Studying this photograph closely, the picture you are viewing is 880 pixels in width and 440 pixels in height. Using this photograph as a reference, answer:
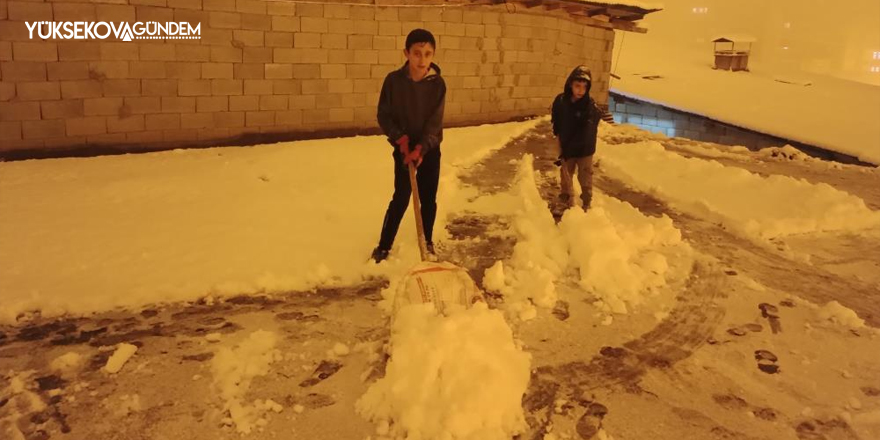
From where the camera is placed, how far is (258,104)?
750cm

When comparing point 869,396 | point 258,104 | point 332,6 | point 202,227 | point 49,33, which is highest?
point 332,6

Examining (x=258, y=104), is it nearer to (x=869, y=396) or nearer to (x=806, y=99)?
(x=869, y=396)

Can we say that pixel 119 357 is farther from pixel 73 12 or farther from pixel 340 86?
pixel 340 86

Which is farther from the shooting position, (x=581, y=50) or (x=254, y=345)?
(x=581, y=50)

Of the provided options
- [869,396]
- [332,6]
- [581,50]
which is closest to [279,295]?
[869,396]

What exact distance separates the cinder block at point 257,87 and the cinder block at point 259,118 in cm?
25

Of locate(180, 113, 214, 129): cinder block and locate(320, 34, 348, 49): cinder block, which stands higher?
locate(320, 34, 348, 49): cinder block

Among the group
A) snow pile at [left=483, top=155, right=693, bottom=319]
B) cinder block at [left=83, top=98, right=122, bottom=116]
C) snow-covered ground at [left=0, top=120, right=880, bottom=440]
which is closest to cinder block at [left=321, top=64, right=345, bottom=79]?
snow-covered ground at [left=0, top=120, right=880, bottom=440]

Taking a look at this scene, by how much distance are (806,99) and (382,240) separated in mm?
18083

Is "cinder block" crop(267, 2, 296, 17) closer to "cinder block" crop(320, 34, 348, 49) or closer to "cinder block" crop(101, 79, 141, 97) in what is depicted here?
"cinder block" crop(320, 34, 348, 49)

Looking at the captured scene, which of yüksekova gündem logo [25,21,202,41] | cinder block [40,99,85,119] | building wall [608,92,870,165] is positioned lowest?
building wall [608,92,870,165]

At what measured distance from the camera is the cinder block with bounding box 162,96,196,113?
6.89m

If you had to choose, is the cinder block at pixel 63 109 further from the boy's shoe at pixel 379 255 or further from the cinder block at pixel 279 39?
the boy's shoe at pixel 379 255

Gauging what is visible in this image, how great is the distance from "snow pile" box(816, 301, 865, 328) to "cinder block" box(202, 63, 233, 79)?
6.49 meters
